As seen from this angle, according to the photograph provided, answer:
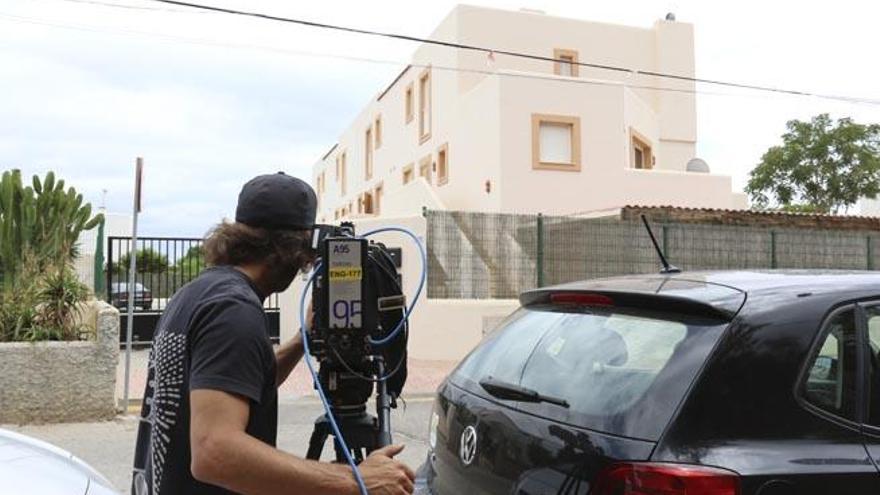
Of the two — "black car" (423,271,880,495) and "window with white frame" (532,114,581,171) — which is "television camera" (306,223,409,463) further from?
"window with white frame" (532,114,581,171)

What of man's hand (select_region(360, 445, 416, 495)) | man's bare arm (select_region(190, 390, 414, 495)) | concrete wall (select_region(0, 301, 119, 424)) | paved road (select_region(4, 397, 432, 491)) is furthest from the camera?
concrete wall (select_region(0, 301, 119, 424))

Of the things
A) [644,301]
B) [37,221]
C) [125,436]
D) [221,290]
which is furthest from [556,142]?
[221,290]

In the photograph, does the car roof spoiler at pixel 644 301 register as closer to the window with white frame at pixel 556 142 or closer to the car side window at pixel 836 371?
the car side window at pixel 836 371

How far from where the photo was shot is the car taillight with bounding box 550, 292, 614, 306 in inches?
110

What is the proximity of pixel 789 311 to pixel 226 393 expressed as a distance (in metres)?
1.78

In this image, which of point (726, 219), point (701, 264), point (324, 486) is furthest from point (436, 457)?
point (726, 219)

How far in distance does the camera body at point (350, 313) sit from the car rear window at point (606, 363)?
2.27ft

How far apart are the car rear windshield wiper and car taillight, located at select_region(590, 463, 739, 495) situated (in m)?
0.39

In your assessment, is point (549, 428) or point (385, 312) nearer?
point (385, 312)

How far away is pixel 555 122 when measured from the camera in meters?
19.8

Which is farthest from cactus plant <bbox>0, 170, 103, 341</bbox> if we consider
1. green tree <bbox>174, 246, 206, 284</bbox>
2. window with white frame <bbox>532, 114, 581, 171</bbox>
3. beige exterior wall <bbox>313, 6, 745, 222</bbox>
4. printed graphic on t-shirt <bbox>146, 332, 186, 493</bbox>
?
window with white frame <bbox>532, 114, 581, 171</bbox>

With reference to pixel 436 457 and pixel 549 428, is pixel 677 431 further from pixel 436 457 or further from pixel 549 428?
pixel 436 457

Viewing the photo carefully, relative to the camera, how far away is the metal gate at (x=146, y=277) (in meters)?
12.8

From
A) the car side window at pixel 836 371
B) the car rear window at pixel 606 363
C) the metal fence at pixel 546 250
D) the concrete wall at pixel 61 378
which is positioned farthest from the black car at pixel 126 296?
the car side window at pixel 836 371
